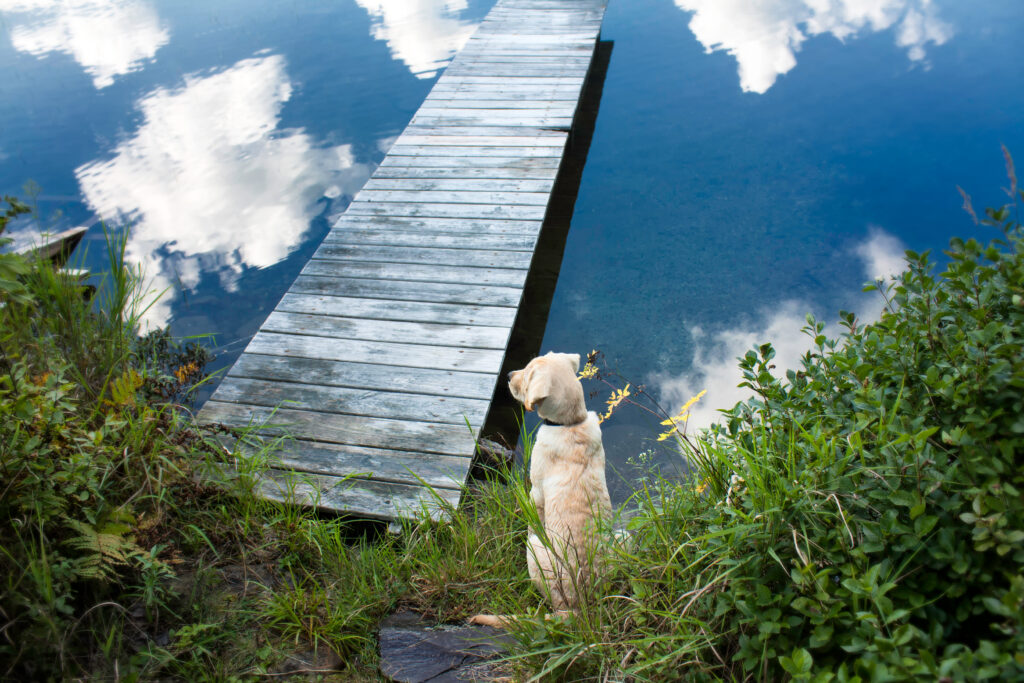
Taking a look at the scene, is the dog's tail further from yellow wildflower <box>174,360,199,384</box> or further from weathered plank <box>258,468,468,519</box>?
yellow wildflower <box>174,360,199,384</box>

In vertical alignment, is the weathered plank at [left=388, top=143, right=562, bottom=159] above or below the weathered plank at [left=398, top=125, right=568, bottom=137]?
below

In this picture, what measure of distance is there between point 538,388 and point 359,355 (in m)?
1.92

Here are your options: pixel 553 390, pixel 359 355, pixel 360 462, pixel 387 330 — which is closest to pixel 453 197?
pixel 387 330

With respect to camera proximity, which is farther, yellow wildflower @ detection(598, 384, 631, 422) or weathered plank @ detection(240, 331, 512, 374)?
yellow wildflower @ detection(598, 384, 631, 422)

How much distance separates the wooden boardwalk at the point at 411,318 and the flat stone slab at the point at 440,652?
650 mm

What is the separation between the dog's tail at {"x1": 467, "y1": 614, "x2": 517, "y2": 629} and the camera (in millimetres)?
2248

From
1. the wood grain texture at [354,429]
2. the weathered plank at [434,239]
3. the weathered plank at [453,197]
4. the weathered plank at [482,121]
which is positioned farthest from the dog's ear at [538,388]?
the weathered plank at [482,121]

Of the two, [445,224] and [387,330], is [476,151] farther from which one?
[387,330]

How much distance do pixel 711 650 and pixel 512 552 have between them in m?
1.10

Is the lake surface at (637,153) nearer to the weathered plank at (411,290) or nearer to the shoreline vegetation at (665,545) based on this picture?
the weathered plank at (411,290)

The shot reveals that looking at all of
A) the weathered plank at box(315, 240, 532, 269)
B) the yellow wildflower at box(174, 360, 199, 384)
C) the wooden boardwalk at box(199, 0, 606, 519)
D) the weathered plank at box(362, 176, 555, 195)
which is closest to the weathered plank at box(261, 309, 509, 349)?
the wooden boardwalk at box(199, 0, 606, 519)

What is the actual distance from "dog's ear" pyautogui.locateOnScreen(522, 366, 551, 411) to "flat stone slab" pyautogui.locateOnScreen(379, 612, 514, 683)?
86 centimetres

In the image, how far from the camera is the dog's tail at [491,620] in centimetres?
225

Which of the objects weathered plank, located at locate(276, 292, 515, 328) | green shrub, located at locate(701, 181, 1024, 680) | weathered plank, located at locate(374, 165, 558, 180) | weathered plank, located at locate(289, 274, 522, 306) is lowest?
weathered plank, located at locate(276, 292, 515, 328)
